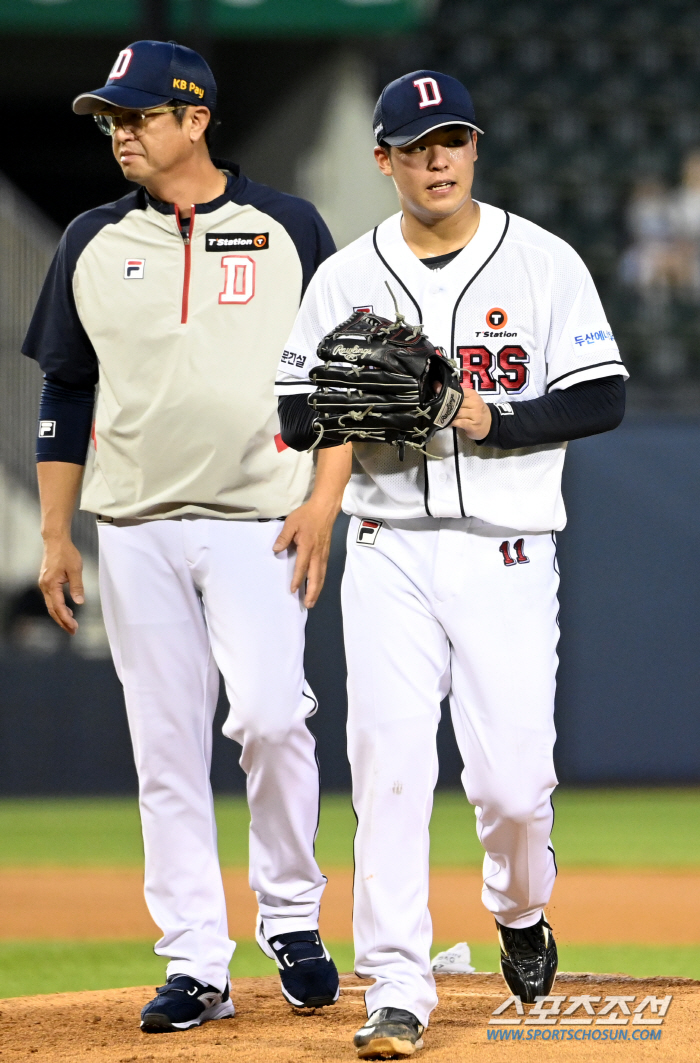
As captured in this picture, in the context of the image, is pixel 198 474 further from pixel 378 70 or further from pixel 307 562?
pixel 378 70

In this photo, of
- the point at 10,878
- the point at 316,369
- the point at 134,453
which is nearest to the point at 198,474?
the point at 134,453

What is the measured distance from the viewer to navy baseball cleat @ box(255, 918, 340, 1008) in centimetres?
354

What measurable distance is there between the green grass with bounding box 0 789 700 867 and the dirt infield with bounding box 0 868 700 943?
36cm

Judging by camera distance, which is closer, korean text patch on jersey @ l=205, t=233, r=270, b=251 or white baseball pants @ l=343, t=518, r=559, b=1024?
white baseball pants @ l=343, t=518, r=559, b=1024

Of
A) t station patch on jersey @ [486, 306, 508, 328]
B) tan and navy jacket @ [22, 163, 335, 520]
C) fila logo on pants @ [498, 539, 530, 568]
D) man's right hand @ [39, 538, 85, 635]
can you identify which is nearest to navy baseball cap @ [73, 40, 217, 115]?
tan and navy jacket @ [22, 163, 335, 520]

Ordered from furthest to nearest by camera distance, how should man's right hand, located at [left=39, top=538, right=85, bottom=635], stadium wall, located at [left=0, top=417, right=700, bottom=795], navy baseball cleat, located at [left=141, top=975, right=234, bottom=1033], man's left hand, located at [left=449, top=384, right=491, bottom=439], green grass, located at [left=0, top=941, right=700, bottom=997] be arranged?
stadium wall, located at [left=0, top=417, right=700, bottom=795] → green grass, located at [left=0, top=941, right=700, bottom=997] → man's right hand, located at [left=39, top=538, right=85, bottom=635] → navy baseball cleat, located at [left=141, top=975, right=234, bottom=1033] → man's left hand, located at [left=449, top=384, right=491, bottom=439]

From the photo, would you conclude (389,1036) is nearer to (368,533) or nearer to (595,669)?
(368,533)

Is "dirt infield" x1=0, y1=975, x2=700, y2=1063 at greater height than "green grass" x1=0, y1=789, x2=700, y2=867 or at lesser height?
greater

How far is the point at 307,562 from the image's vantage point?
3.61 meters

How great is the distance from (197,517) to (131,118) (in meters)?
0.98

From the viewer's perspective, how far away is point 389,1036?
2.99 m

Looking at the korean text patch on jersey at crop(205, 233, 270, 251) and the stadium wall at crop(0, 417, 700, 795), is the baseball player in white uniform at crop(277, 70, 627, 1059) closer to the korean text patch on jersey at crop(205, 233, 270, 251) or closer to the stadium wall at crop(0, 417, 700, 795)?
the korean text patch on jersey at crop(205, 233, 270, 251)

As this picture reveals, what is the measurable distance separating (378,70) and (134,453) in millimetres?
9940

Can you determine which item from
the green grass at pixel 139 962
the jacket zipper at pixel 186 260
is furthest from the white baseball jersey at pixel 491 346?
the green grass at pixel 139 962
